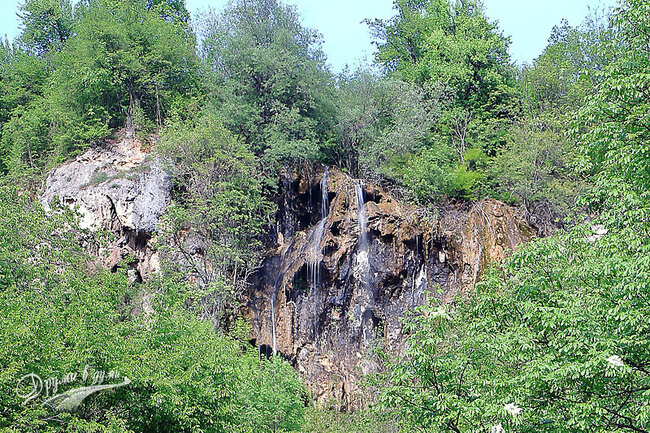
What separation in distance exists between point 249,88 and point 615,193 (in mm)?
20623

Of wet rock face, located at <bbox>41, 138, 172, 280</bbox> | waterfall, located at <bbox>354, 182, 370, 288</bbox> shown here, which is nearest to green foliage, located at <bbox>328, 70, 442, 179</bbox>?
waterfall, located at <bbox>354, 182, 370, 288</bbox>

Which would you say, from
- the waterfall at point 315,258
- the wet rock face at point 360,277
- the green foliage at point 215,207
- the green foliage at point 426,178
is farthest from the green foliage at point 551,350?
the green foliage at point 426,178

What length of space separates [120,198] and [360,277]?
383 inches

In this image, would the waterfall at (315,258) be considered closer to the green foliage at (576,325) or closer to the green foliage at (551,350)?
the green foliage at (576,325)

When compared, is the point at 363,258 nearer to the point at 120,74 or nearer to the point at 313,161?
the point at 313,161

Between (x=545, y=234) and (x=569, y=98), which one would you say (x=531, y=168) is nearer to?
(x=545, y=234)

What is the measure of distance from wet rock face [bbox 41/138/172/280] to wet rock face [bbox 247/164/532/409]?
4.67 m

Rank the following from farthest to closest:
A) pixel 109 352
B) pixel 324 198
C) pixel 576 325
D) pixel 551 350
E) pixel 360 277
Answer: pixel 324 198, pixel 360 277, pixel 109 352, pixel 551 350, pixel 576 325

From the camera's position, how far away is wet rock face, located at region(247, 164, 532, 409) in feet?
76.0

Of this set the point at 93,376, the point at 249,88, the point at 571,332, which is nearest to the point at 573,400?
the point at 571,332

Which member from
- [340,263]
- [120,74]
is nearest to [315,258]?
[340,263]

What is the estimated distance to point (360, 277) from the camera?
2373 cm

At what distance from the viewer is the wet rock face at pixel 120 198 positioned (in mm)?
23562

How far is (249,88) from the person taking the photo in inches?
1113
